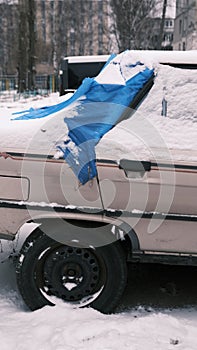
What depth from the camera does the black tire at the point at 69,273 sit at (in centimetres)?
310

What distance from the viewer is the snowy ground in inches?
110

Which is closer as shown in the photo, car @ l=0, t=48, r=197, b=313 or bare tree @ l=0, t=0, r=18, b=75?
car @ l=0, t=48, r=197, b=313

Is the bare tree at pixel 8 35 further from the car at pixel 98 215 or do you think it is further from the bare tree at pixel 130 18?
the car at pixel 98 215

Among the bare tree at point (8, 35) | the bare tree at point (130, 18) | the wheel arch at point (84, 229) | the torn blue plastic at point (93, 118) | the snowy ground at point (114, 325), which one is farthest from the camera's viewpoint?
the bare tree at point (8, 35)

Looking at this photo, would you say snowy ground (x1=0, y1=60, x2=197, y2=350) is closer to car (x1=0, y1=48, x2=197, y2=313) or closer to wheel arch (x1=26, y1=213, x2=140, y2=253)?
car (x1=0, y1=48, x2=197, y2=313)

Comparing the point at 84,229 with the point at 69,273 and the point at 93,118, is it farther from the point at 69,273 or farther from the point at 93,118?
the point at 93,118

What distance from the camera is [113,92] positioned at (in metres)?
3.22

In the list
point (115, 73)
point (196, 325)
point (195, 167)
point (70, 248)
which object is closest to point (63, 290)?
point (70, 248)

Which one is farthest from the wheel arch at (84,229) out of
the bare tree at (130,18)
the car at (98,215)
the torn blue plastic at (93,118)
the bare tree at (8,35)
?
the bare tree at (8,35)

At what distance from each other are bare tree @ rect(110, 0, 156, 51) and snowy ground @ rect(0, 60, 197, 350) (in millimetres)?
26843

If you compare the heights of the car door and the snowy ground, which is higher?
the car door

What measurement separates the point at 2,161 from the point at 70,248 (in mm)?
812

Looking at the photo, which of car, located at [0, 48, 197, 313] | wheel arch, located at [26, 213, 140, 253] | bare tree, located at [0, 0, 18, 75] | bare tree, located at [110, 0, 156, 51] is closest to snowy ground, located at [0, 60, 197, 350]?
car, located at [0, 48, 197, 313]

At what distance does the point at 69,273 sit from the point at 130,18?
28141 mm
